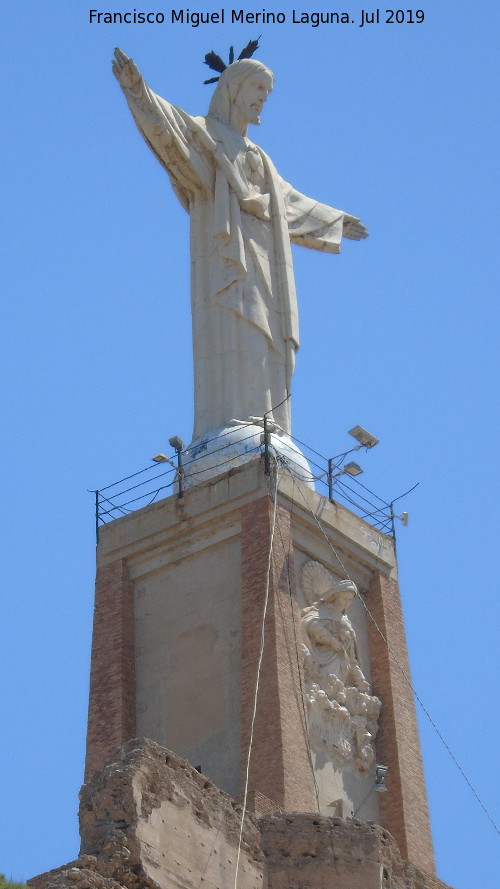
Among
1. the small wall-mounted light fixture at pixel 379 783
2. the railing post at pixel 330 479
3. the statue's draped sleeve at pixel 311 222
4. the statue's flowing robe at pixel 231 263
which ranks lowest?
the small wall-mounted light fixture at pixel 379 783

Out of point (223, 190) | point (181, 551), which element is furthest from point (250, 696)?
point (223, 190)

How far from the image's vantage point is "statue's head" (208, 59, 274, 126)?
45938 millimetres

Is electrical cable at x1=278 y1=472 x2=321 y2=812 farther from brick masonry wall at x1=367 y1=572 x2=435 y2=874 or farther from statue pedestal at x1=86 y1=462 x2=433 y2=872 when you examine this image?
brick masonry wall at x1=367 y1=572 x2=435 y2=874

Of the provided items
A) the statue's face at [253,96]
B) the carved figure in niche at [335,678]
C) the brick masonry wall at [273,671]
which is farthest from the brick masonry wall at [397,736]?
the statue's face at [253,96]

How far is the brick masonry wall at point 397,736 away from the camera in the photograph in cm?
4034

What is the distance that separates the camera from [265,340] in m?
44.2

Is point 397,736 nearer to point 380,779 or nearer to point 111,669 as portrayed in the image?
point 380,779

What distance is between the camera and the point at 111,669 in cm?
4153

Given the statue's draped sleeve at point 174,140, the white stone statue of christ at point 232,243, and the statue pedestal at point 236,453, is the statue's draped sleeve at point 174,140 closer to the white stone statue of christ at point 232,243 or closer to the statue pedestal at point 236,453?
the white stone statue of christ at point 232,243

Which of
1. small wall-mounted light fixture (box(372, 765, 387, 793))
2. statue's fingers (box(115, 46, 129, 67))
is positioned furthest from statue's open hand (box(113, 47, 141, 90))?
small wall-mounted light fixture (box(372, 765, 387, 793))

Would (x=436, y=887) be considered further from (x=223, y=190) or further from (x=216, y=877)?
(x=223, y=190)

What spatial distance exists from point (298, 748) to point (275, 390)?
773cm

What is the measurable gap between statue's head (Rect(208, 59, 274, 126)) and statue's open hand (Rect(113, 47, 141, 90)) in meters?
2.31

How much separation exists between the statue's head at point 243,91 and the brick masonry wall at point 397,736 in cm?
940
